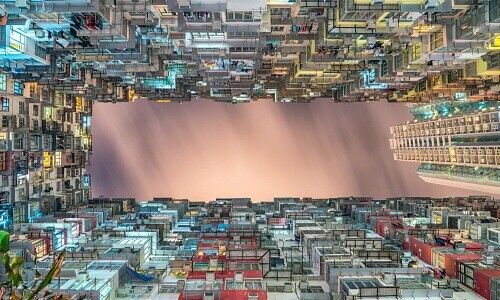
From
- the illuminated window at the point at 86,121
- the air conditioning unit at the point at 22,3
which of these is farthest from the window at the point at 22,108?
the air conditioning unit at the point at 22,3

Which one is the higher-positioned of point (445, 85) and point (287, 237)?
point (445, 85)

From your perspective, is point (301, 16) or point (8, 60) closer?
point (301, 16)

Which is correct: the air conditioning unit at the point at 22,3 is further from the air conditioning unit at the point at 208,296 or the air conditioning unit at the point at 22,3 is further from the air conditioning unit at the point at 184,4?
the air conditioning unit at the point at 208,296

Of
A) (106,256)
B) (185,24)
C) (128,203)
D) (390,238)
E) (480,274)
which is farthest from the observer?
(128,203)

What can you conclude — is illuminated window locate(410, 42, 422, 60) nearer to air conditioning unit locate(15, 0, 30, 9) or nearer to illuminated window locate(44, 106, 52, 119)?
air conditioning unit locate(15, 0, 30, 9)

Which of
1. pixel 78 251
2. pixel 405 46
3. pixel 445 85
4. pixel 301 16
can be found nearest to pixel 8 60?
pixel 78 251

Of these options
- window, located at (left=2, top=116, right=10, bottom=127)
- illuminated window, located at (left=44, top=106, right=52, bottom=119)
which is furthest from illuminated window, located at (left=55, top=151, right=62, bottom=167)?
window, located at (left=2, top=116, right=10, bottom=127)

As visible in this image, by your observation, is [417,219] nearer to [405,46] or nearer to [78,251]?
[405,46]
